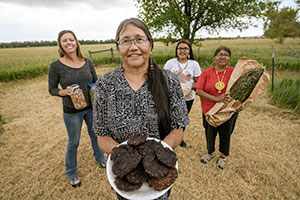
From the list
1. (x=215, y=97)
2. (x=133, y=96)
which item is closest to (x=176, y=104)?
(x=133, y=96)

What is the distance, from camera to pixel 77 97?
7.27 feet

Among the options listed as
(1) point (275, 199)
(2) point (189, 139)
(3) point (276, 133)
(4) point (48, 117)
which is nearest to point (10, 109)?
(4) point (48, 117)

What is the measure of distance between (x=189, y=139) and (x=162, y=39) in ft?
27.7

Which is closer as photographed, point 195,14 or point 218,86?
point 218,86

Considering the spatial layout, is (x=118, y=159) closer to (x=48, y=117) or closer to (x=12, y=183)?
(x=12, y=183)

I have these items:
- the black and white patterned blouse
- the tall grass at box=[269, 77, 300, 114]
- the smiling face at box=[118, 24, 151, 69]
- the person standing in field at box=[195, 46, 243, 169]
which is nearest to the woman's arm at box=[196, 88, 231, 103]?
the person standing in field at box=[195, 46, 243, 169]

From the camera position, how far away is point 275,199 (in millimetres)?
2408

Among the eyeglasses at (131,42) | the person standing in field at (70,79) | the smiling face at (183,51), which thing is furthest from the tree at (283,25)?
the person standing in field at (70,79)

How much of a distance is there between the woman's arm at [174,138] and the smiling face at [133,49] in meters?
0.69

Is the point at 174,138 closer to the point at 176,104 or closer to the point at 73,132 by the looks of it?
the point at 176,104

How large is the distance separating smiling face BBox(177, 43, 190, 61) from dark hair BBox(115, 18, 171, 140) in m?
1.92

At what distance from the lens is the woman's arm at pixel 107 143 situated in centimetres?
134

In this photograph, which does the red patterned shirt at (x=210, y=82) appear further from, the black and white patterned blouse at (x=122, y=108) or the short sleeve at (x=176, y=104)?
the black and white patterned blouse at (x=122, y=108)

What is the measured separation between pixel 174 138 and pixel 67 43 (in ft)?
6.68
